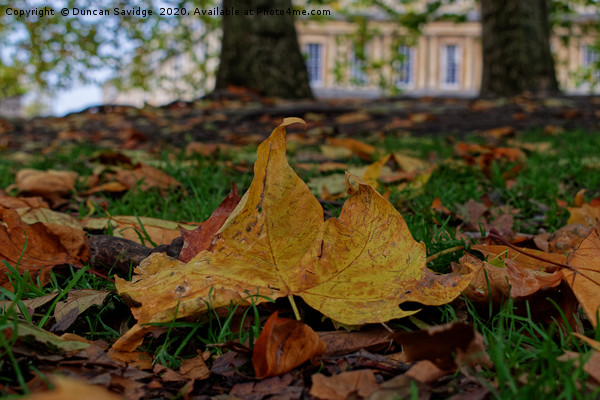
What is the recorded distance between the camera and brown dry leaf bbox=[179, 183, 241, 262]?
119cm

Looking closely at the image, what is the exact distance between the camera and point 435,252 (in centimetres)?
135

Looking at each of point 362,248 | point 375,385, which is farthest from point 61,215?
point 375,385

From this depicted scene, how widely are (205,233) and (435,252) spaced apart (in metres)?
0.57

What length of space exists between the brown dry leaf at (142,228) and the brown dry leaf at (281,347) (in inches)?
26.0

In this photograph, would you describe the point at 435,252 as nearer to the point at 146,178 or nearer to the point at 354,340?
the point at 354,340

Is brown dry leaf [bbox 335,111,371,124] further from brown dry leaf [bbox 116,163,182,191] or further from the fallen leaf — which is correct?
the fallen leaf

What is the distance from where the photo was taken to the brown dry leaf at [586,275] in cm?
97

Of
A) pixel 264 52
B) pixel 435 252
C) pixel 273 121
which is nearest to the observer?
pixel 435 252

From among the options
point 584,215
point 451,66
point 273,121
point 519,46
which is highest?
point 451,66

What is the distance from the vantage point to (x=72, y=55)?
1086cm

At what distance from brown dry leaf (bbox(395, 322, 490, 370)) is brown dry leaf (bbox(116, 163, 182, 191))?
5.06ft

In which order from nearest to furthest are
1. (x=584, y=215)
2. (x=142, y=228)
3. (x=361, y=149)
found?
(x=142, y=228), (x=584, y=215), (x=361, y=149)

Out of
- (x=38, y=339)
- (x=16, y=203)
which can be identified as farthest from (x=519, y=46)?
(x=38, y=339)

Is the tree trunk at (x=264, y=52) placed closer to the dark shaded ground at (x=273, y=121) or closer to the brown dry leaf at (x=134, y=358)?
the dark shaded ground at (x=273, y=121)
